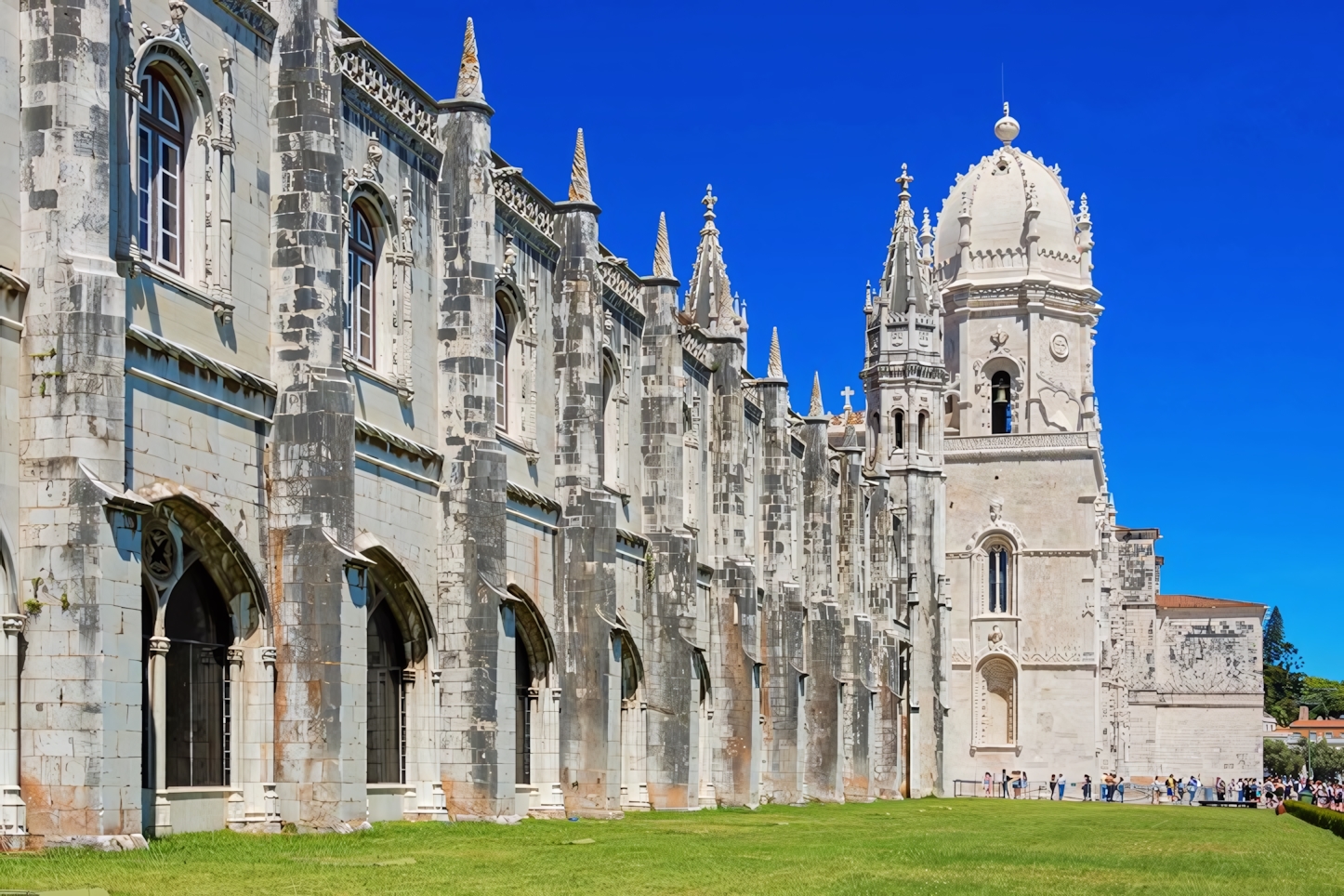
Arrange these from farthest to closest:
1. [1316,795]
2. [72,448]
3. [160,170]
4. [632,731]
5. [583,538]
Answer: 1. [1316,795]
2. [632,731]
3. [583,538]
4. [160,170]
5. [72,448]

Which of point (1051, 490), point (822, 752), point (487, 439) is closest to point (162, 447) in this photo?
point (487, 439)

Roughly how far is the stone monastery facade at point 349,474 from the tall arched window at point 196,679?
6 centimetres

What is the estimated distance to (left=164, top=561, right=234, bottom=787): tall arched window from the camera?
2223cm

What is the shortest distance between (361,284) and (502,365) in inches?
226

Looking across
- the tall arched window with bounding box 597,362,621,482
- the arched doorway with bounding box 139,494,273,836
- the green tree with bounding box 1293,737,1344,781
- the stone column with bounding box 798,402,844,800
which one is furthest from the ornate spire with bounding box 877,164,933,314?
the green tree with bounding box 1293,737,1344,781

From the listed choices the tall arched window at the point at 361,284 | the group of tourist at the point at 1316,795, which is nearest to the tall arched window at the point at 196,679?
the tall arched window at the point at 361,284

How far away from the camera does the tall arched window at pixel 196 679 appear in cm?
2223

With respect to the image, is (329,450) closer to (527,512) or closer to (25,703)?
(25,703)

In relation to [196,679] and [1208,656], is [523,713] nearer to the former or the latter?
[196,679]

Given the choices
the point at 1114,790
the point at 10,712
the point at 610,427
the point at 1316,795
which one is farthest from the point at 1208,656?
the point at 10,712

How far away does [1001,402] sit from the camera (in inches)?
3403

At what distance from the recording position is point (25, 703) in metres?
18.7

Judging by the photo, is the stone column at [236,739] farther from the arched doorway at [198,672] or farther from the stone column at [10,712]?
the stone column at [10,712]

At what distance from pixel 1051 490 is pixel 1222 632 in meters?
39.9
